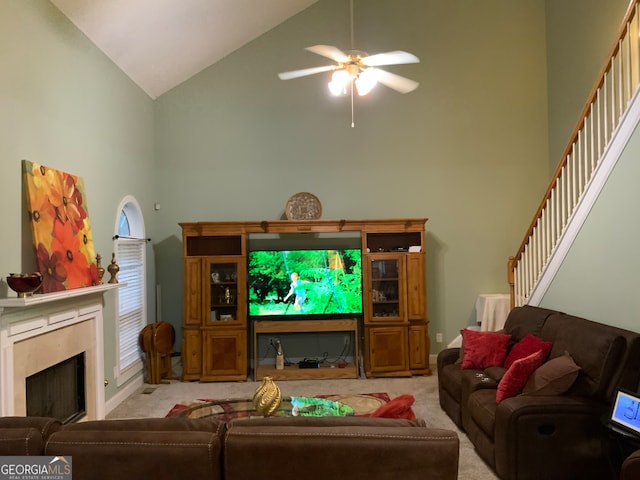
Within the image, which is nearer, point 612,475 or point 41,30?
point 612,475

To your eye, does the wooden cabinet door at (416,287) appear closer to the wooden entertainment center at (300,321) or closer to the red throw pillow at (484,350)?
the wooden entertainment center at (300,321)

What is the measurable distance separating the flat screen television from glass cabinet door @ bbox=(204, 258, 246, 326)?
172 mm

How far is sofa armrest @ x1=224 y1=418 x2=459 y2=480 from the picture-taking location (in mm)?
1899

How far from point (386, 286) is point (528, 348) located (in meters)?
2.51

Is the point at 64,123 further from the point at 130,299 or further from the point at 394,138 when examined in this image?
the point at 394,138

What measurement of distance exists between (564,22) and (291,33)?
139 inches

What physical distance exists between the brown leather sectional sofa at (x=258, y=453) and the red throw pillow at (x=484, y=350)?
8.83 feet

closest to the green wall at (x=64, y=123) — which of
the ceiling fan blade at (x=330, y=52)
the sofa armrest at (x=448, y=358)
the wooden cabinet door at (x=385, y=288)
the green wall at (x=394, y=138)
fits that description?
the green wall at (x=394, y=138)

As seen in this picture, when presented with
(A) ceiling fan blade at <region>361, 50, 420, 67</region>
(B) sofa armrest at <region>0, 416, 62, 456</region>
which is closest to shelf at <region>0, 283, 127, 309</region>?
(B) sofa armrest at <region>0, 416, 62, 456</region>

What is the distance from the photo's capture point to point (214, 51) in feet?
21.3

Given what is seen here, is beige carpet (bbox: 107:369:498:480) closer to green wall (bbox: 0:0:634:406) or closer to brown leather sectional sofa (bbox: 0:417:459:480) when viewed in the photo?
green wall (bbox: 0:0:634:406)

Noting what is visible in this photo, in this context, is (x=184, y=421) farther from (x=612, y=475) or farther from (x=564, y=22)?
(x=564, y=22)

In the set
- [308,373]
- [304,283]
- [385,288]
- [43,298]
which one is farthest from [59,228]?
[385,288]

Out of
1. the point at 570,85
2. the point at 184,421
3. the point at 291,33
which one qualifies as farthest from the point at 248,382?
the point at 570,85
